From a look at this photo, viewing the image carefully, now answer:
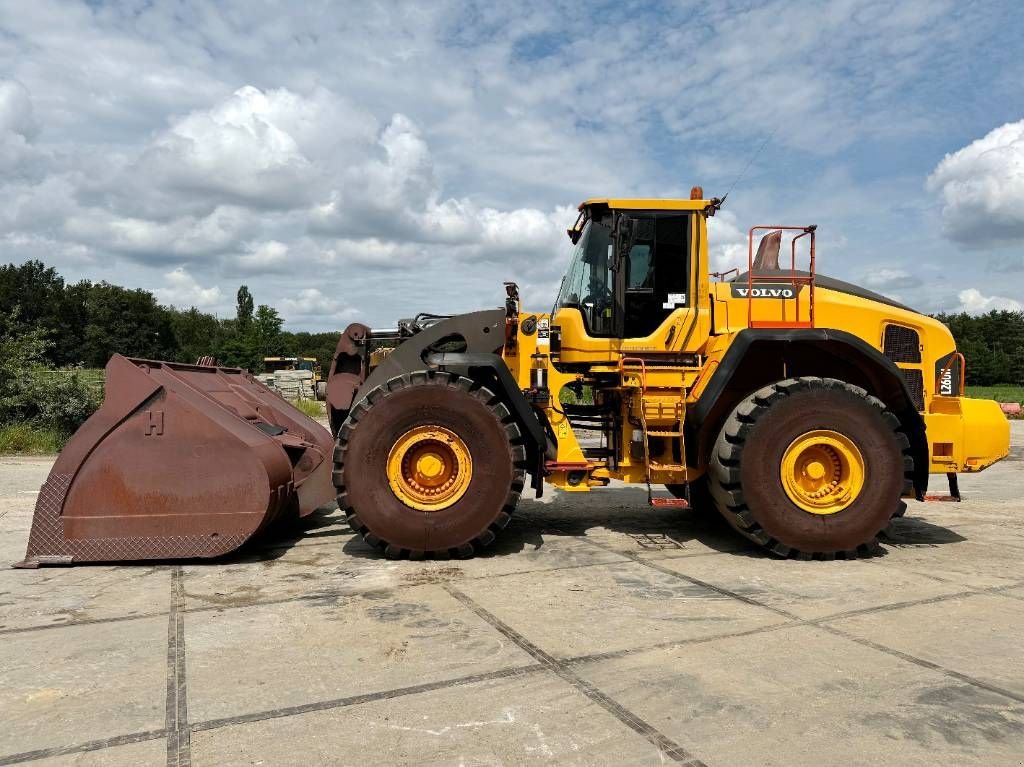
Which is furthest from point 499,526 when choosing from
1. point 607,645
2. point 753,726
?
point 753,726

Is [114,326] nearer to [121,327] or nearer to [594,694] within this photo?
[121,327]

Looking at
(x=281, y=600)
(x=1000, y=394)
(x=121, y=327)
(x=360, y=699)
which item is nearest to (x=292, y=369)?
(x=281, y=600)

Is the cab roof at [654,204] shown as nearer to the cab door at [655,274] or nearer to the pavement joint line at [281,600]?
the cab door at [655,274]

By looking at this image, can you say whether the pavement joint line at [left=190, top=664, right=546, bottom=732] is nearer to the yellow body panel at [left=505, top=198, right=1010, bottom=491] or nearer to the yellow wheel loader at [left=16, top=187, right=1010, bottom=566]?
the yellow wheel loader at [left=16, top=187, right=1010, bottom=566]

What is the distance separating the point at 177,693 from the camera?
3031mm

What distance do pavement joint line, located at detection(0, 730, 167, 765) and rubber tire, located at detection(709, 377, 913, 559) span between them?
3.95 m

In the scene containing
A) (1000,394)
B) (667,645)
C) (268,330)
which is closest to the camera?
(667,645)

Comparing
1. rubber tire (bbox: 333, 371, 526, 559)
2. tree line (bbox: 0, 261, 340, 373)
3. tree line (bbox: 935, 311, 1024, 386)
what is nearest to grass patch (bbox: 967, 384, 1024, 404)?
tree line (bbox: 935, 311, 1024, 386)

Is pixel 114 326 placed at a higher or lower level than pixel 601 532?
higher

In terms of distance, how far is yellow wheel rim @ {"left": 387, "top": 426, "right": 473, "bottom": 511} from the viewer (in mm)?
5254

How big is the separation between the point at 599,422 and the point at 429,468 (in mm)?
1857

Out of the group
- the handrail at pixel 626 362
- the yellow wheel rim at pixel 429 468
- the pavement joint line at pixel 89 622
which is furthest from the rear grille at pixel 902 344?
the pavement joint line at pixel 89 622

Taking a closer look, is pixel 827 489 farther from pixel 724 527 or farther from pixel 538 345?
pixel 538 345

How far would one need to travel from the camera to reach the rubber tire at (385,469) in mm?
5184
